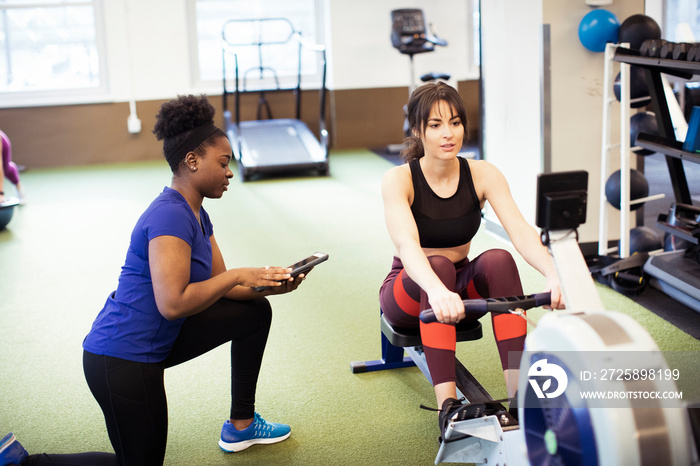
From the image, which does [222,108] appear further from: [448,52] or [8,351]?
[8,351]

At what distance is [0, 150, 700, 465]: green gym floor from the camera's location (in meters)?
2.24

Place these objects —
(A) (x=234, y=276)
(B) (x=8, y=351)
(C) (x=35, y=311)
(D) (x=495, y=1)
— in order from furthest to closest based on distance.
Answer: (D) (x=495, y=1)
(C) (x=35, y=311)
(B) (x=8, y=351)
(A) (x=234, y=276)

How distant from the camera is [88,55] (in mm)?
8180

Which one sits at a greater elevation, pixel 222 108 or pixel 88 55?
pixel 88 55

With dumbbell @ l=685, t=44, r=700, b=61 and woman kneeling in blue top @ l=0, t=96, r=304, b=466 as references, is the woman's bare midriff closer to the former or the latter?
woman kneeling in blue top @ l=0, t=96, r=304, b=466

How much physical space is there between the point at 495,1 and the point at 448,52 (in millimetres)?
4346

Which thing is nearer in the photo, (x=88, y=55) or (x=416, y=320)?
(x=416, y=320)

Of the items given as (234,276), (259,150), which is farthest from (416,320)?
(259,150)

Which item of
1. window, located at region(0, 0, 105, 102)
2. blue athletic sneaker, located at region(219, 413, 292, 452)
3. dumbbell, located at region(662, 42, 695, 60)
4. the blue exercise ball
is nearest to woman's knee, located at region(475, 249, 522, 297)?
blue athletic sneaker, located at region(219, 413, 292, 452)

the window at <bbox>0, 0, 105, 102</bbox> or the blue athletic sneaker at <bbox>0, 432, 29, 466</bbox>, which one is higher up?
the window at <bbox>0, 0, 105, 102</bbox>

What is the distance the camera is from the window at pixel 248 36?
835cm

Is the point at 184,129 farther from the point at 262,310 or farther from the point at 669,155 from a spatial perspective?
the point at 669,155

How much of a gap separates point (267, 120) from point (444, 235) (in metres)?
6.38

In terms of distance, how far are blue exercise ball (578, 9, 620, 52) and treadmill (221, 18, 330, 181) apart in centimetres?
353
